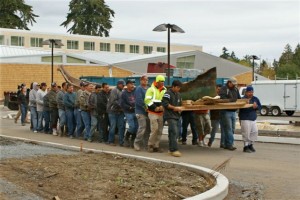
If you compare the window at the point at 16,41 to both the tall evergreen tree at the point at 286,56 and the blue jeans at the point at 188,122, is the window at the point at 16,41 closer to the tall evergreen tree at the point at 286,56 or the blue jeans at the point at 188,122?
the tall evergreen tree at the point at 286,56

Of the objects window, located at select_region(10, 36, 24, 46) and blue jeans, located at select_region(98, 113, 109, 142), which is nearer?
blue jeans, located at select_region(98, 113, 109, 142)

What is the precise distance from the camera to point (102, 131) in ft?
50.3

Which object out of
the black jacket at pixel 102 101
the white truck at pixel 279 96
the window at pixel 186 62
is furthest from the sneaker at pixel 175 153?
the window at pixel 186 62

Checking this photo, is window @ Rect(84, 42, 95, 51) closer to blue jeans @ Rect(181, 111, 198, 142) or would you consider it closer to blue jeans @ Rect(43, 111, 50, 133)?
blue jeans @ Rect(43, 111, 50, 133)

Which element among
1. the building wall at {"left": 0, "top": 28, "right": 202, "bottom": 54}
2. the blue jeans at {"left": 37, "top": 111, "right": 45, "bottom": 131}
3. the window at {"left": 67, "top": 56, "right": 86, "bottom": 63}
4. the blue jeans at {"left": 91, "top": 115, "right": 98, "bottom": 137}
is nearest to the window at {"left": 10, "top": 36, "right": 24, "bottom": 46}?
the building wall at {"left": 0, "top": 28, "right": 202, "bottom": 54}

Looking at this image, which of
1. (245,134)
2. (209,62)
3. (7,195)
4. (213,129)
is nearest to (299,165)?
(245,134)

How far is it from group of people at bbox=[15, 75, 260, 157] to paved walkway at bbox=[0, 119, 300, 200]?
0.44 meters

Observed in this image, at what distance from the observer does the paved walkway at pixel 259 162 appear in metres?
8.87

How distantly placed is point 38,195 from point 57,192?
0.33 m

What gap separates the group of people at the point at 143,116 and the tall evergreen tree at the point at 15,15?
57554mm

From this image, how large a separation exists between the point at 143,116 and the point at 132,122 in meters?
0.75

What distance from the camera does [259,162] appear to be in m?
11.5

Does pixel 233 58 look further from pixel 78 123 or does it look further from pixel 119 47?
pixel 78 123

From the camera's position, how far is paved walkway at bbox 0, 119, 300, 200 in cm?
887
